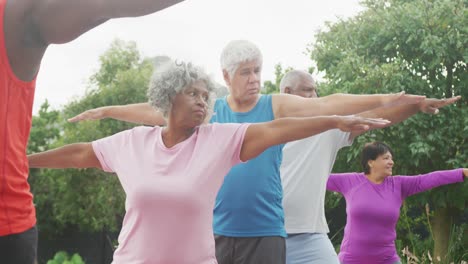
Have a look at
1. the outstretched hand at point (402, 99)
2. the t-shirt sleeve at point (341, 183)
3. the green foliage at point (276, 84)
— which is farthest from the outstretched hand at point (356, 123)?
the green foliage at point (276, 84)

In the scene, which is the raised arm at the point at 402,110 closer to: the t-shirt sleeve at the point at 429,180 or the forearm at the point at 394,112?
the forearm at the point at 394,112

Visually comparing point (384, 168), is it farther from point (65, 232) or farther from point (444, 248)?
point (65, 232)

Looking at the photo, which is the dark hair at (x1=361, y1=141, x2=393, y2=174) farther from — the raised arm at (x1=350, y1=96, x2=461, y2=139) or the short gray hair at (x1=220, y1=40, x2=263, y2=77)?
the short gray hair at (x1=220, y1=40, x2=263, y2=77)

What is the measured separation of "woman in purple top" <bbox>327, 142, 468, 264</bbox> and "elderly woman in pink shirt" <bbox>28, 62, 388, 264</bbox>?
2830mm

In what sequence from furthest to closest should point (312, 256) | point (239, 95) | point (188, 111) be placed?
point (312, 256) → point (239, 95) → point (188, 111)

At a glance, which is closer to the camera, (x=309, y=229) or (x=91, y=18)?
(x=91, y=18)

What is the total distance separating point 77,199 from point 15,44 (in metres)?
18.5

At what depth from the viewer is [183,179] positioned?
302 cm

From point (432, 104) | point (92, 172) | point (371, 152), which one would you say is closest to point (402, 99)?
point (432, 104)

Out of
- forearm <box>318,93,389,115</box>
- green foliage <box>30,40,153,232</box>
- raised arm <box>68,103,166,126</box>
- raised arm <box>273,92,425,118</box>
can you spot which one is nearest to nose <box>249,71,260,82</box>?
raised arm <box>273,92,425,118</box>

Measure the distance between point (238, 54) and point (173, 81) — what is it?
2.74 ft

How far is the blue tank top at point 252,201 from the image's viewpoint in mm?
3736

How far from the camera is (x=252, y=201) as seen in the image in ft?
12.3

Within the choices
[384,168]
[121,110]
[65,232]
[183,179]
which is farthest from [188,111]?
[65,232]
